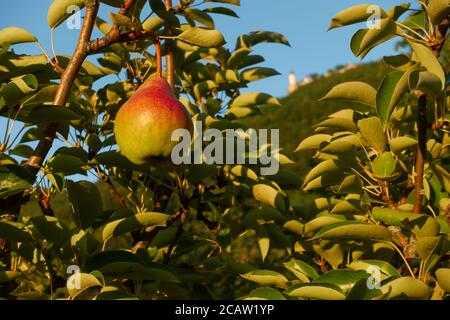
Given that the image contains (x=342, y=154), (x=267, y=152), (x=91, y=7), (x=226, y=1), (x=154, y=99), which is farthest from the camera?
(x=267, y=152)

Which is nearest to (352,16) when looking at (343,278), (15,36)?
(343,278)

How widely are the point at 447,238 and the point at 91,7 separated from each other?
1.21 metres

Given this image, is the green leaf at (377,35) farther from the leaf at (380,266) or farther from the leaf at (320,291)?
the leaf at (320,291)

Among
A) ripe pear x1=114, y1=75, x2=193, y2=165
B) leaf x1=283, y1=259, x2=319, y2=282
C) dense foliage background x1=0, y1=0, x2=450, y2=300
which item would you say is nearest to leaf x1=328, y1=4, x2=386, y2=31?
dense foliage background x1=0, y1=0, x2=450, y2=300

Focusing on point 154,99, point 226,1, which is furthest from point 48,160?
point 226,1

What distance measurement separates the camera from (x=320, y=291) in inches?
52.5

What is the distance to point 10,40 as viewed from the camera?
1910 mm

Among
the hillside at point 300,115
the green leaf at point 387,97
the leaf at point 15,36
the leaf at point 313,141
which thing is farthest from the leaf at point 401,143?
the hillside at point 300,115

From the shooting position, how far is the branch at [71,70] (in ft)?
5.12

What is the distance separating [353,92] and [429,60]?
286mm

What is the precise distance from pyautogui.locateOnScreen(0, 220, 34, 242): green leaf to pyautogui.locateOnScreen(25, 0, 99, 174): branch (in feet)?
0.55

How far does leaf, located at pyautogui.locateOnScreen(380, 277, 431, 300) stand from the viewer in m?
1.29

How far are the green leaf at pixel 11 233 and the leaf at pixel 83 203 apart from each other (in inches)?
6.8
